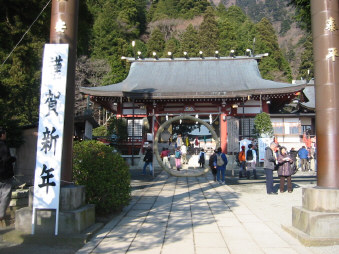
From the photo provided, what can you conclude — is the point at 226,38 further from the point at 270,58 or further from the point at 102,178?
the point at 102,178

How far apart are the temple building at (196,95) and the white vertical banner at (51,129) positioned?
978 centimetres

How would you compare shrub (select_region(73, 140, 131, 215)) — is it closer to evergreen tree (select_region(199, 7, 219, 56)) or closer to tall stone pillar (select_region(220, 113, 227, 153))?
tall stone pillar (select_region(220, 113, 227, 153))

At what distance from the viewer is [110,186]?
5.50 m

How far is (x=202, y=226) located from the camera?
503cm

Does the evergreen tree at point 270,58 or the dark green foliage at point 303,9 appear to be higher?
the evergreen tree at point 270,58

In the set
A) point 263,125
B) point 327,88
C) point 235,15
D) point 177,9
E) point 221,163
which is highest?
point 177,9

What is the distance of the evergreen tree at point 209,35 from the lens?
37.5 m

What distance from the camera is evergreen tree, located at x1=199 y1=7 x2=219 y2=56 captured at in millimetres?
37500

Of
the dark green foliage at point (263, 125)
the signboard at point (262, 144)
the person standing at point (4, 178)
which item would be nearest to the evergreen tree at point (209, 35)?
the dark green foliage at point (263, 125)

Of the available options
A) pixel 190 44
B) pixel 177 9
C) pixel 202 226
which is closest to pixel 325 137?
pixel 202 226

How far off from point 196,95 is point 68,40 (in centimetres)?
1136

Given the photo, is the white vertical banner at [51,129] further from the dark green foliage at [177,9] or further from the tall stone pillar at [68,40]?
the dark green foliage at [177,9]

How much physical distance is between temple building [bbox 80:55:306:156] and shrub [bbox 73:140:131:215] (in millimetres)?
8719

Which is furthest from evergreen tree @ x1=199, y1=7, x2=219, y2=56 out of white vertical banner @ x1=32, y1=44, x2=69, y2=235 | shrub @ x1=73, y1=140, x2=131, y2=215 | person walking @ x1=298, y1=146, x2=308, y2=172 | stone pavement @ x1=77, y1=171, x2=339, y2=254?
white vertical banner @ x1=32, y1=44, x2=69, y2=235
